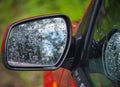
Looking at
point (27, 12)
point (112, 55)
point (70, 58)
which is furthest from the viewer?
point (27, 12)

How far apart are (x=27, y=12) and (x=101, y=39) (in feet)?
12.4

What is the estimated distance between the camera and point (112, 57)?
1690mm

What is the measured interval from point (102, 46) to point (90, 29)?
138 mm

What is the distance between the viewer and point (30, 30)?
191 centimetres

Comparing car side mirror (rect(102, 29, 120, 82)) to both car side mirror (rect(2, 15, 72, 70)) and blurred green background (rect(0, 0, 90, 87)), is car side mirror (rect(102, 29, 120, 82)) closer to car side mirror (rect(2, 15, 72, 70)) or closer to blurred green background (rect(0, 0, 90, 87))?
car side mirror (rect(2, 15, 72, 70))

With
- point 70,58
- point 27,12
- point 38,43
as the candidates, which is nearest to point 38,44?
point 38,43

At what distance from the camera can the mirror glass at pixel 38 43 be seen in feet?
6.08

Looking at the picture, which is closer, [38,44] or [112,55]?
[112,55]

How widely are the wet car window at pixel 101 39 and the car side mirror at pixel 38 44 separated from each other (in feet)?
0.37

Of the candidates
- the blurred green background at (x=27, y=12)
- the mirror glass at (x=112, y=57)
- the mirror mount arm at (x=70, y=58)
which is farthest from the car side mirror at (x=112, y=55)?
the blurred green background at (x=27, y=12)

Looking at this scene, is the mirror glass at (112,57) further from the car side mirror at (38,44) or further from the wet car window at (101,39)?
the car side mirror at (38,44)

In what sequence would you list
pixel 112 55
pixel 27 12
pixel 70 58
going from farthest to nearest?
pixel 27 12, pixel 70 58, pixel 112 55

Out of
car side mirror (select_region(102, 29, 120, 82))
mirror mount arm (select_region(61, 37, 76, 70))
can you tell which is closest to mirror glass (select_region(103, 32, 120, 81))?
car side mirror (select_region(102, 29, 120, 82))

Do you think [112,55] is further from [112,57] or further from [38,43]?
[38,43]
